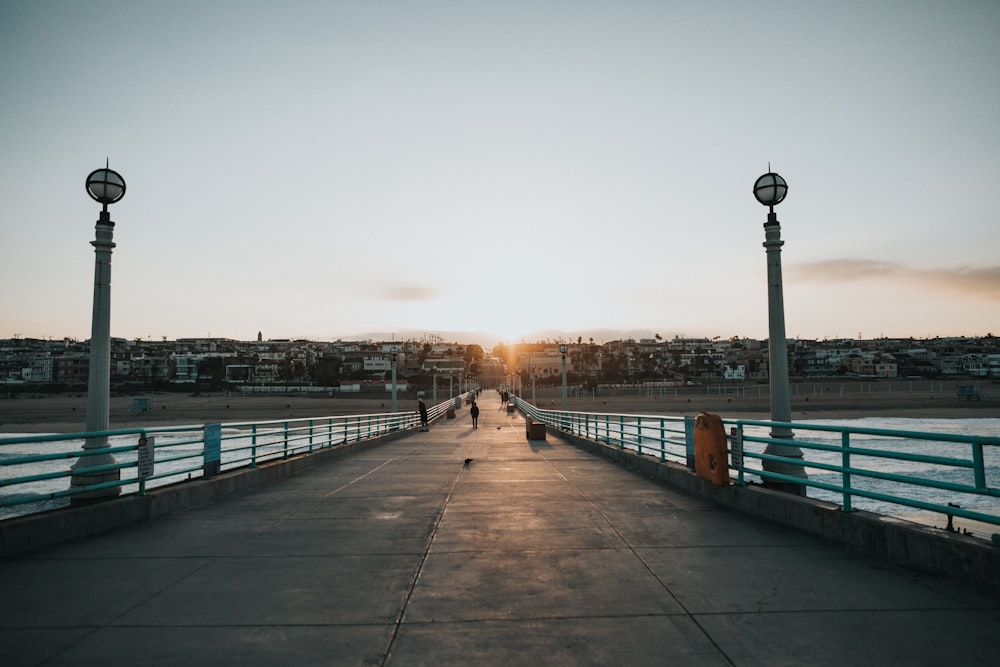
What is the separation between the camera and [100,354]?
8844 mm

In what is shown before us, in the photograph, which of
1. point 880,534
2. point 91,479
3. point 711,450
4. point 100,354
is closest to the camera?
point 880,534

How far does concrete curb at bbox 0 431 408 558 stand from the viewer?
674 cm

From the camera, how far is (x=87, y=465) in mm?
8391

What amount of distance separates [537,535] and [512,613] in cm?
274

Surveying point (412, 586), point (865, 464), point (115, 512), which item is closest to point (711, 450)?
point (412, 586)

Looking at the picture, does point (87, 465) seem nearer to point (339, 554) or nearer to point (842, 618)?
point (339, 554)

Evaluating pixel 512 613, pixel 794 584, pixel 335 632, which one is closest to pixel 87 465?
pixel 335 632

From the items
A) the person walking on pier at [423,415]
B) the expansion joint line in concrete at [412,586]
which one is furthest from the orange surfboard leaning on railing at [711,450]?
the person walking on pier at [423,415]

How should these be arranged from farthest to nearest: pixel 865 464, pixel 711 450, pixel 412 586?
1. pixel 865 464
2. pixel 711 450
3. pixel 412 586

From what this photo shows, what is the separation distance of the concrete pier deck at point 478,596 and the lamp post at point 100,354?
36.9 inches

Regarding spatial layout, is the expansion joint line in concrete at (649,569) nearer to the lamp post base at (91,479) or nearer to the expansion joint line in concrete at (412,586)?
the expansion joint line in concrete at (412,586)

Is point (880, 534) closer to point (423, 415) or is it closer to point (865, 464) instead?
point (865, 464)

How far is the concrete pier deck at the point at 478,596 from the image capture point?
161 inches

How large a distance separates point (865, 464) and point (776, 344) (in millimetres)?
25015
